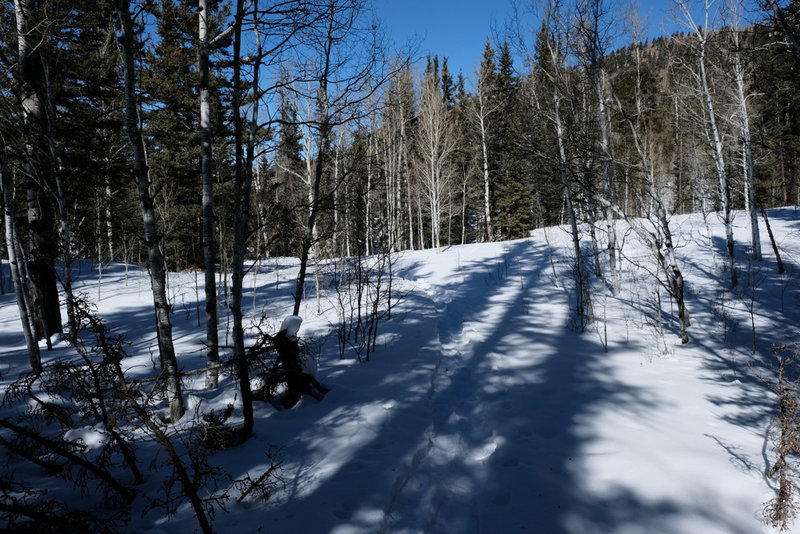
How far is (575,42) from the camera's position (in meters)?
8.70

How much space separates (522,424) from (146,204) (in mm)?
4624

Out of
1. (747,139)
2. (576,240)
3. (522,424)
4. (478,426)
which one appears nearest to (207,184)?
(478,426)

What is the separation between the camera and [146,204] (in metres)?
3.60

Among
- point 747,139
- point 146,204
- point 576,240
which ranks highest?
point 747,139

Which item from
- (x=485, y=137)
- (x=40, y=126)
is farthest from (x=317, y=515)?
(x=485, y=137)

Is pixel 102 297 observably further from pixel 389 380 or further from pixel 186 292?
pixel 389 380

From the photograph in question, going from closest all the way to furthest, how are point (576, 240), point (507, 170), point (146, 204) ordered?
point (146, 204) → point (576, 240) → point (507, 170)

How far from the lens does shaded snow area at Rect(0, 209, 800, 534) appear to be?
8.90 feet

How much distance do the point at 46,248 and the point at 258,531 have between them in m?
8.91

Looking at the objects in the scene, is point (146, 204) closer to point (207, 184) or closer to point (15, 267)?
point (207, 184)

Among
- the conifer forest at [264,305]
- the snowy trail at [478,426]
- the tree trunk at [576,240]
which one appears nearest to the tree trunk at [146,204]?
the conifer forest at [264,305]

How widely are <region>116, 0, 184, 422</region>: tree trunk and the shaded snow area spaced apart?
10.9 inches

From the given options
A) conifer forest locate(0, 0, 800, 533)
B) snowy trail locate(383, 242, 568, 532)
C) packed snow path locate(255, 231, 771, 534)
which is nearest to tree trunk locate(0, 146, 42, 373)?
conifer forest locate(0, 0, 800, 533)

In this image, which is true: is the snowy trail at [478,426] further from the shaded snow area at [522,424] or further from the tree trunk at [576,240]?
the tree trunk at [576,240]
